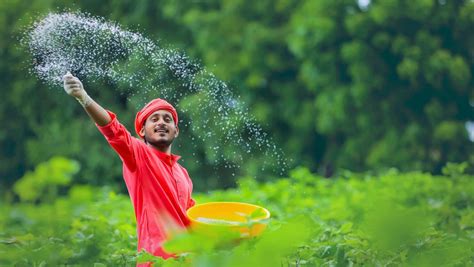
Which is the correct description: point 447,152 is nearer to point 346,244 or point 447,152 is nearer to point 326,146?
point 326,146

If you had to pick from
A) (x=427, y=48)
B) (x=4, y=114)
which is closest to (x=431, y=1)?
(x=427, y=48)

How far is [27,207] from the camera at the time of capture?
Answer: 7.09 feet

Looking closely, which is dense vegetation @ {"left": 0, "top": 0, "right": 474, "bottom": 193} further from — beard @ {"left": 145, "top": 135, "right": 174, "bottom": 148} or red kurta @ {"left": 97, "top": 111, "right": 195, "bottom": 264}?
red kurta @ {"left": 97, "top": 111, "right": 195, "bottom": 264}

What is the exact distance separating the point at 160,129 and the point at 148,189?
14.8 inches

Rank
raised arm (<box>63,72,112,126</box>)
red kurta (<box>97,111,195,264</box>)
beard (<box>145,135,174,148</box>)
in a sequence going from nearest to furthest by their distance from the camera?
raised arm (<box>63,72,112,126</box>) → red kurta (<box>97,111,195,264</box>) → beard (<box>145,135,174,148</box>)

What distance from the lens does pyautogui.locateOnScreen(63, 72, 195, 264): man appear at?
A: 3.90m

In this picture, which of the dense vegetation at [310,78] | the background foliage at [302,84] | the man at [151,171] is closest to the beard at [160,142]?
the man at [151,171]

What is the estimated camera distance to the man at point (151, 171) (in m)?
3.90

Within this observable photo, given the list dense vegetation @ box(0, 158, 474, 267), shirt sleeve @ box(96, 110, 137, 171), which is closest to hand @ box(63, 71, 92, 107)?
shirt sleeve @ box(96, 110, 137, 171)

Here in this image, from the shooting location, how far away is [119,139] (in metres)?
3.97

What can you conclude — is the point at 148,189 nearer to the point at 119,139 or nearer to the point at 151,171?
the point at 151,171

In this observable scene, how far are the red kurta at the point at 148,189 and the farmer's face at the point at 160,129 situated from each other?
11 centimetres

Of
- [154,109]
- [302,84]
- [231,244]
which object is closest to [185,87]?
[302,84]

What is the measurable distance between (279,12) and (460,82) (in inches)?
183
